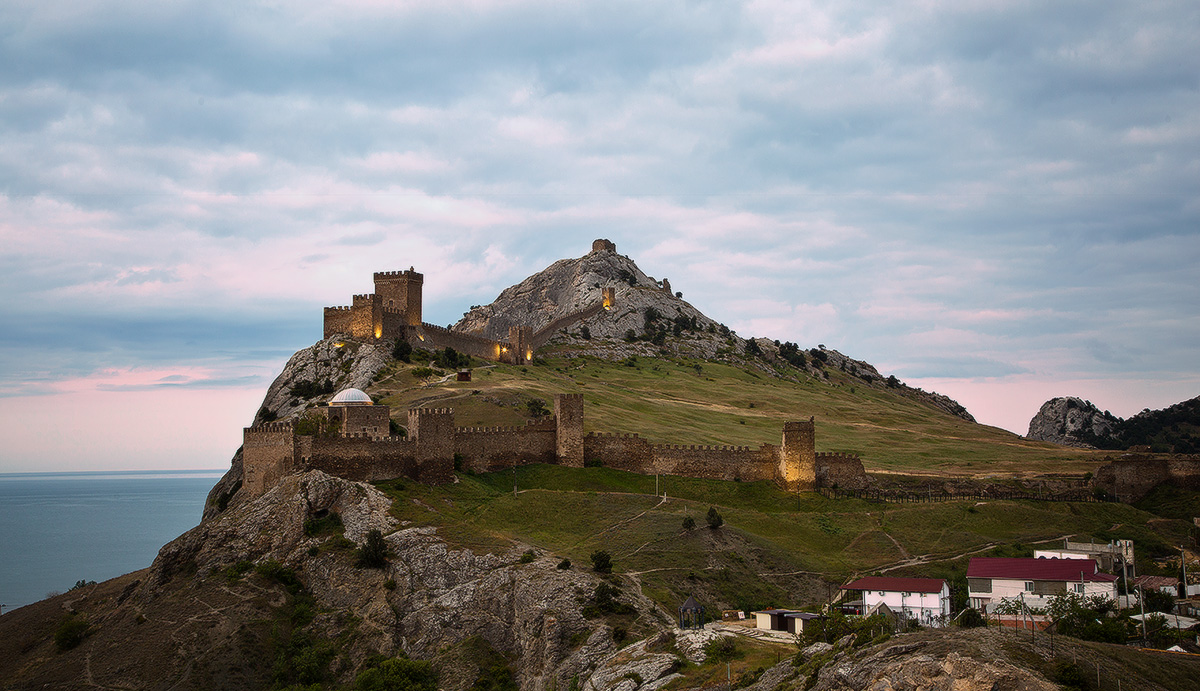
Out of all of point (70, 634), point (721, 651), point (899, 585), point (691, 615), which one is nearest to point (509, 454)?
point (691, 615)

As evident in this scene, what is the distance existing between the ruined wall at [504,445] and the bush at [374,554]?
14.3m

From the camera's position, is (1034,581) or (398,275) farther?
(398,275)

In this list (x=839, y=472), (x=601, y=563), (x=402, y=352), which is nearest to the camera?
(x=601, y=563)

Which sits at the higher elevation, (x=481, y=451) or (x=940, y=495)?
(x=481, y=451)

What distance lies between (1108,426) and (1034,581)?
117m

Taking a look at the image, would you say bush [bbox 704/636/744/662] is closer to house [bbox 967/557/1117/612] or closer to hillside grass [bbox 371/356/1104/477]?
house [bbox 967/557/1117/612]

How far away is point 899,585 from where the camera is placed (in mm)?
49812

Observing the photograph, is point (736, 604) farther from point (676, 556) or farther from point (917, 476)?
point (917, 476)

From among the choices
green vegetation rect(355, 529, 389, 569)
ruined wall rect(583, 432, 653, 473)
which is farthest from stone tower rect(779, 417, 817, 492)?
green vegetation rect(355, 529, 389, 569)

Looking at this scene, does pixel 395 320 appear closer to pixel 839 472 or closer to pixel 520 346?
pixel 520 346

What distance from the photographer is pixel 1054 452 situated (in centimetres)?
10844

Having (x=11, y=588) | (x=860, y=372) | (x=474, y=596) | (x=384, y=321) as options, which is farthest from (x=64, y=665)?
(x=860, y=372)

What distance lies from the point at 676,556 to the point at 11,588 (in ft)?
371

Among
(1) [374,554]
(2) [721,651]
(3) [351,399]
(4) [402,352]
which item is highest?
(4) [402,352]
